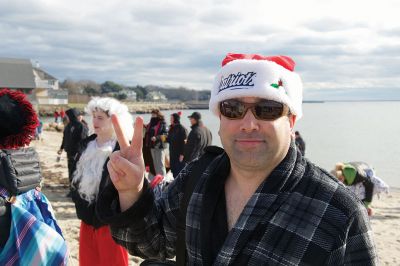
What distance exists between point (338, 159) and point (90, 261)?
19.3m

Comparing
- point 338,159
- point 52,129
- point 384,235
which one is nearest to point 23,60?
point 52,129

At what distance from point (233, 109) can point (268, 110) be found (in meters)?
0.14

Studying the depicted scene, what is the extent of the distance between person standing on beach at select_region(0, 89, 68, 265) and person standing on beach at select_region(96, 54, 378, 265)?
0.92 metres

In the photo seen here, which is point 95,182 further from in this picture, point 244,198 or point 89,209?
point 244,198

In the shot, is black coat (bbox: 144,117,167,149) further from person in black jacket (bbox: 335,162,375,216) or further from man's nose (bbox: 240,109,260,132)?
man's nose (bbox: 240,109,260,132)

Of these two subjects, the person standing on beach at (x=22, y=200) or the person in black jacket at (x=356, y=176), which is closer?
the person standing on beach at (x=22, y=200)

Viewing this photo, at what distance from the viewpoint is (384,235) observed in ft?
20.8

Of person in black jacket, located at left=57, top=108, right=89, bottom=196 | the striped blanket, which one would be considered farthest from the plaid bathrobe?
person in black jacket, located at left=57, top=108, right=89, bottom=196

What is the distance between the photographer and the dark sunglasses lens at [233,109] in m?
1.50

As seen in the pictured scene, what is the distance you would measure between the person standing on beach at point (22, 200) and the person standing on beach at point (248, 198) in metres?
0.92

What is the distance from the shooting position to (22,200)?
2.46 meters

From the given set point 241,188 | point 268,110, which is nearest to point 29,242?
point 241,188

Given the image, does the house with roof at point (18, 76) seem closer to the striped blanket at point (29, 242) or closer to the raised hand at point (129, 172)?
the striped blanket at point (29, 242)

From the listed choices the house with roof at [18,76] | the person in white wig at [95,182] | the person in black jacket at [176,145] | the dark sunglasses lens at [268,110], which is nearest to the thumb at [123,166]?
the dark sunglasses lens at [268,110]
